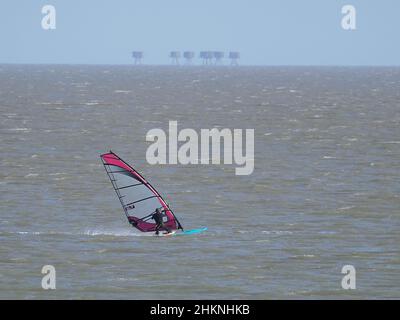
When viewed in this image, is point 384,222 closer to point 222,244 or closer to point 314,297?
point 222,244

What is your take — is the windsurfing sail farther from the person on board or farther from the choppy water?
the choppy water

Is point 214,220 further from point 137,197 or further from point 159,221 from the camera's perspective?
point 159,221

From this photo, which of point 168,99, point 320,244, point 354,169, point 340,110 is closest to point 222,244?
point 320,244

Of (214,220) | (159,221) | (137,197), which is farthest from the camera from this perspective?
(214,220)

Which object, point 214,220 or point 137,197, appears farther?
point 214,220

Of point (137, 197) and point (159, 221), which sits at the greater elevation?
point (137, 197)

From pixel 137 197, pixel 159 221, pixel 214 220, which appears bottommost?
pixel 214 220

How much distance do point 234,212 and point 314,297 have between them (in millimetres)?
13493

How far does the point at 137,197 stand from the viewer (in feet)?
133

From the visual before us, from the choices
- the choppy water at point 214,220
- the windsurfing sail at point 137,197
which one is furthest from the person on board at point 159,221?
the choppy water at point 214,220

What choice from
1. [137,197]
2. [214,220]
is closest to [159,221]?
[137,197]

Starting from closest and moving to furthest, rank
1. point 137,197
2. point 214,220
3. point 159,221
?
1. point 159,221
2. point 137,197
3. point 214,220

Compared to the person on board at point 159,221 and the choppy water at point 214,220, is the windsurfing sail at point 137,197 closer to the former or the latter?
the person on board at point 159,221

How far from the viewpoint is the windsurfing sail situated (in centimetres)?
3988
